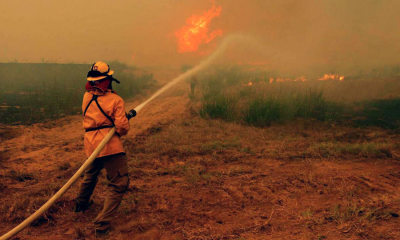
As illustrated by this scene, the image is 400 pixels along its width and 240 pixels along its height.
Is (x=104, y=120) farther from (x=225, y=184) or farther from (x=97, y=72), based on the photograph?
(x=225, y=184)

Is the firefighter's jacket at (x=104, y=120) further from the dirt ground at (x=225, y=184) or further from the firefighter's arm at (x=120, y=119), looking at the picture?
the dirt ground at (x=225, y=184)

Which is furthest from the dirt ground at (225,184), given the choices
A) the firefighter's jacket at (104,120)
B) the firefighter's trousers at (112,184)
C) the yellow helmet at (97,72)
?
the yellow helmet at (97,72)

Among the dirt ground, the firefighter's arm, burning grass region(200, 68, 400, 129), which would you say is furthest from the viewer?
burning grass region(200, 68, 400, 129)

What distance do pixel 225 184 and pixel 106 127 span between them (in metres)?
2.13

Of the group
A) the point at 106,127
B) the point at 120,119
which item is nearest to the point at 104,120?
the point at 106,127

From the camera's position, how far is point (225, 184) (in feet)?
13.1

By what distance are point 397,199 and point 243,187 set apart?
2.03 metres

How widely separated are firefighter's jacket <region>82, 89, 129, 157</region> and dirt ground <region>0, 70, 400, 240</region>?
1.00m

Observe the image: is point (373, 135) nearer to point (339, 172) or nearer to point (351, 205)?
point (339, 172)

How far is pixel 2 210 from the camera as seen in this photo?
3.25 m

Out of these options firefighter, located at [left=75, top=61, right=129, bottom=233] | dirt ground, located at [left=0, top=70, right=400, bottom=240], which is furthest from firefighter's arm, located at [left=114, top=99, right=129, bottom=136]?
dirt ground, located at [left=0, top=70, right=400, bottom=240]

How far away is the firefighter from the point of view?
2736 millimetres

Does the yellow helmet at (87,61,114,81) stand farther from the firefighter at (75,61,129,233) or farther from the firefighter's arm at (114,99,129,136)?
the firefighter's arm at (114,99,129,136)

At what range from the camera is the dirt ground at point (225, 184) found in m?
2.81
